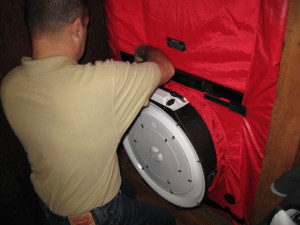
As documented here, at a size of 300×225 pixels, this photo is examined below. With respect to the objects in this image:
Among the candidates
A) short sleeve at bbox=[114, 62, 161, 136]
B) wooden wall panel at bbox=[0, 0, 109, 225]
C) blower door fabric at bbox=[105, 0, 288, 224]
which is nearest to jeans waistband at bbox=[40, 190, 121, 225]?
wooden wall panel at bbox=[0, 0, 109, 225]

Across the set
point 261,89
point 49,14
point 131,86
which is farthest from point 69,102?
point 261,89

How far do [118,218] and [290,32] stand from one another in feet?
3.28

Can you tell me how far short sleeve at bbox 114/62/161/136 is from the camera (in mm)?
933

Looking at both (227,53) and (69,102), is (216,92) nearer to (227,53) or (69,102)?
(227,53)

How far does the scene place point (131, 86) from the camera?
0.96m

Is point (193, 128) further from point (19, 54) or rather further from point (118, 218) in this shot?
point (19, 54)

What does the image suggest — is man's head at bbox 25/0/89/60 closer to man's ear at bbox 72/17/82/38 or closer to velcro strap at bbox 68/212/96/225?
man's ear at bbox 72/17/82/38

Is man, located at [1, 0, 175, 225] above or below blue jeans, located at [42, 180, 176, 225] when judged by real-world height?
above

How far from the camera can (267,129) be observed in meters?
1.08

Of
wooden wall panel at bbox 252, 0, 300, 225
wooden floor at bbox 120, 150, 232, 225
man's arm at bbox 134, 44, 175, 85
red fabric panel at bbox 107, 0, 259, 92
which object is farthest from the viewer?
wooden floor at bbox 120, 150, 232, 225

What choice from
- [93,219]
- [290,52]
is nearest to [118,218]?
[93,219]

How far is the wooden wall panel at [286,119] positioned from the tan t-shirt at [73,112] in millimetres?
452

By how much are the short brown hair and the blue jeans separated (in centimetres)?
Answer: 76

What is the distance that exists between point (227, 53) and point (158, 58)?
0.28 metres
